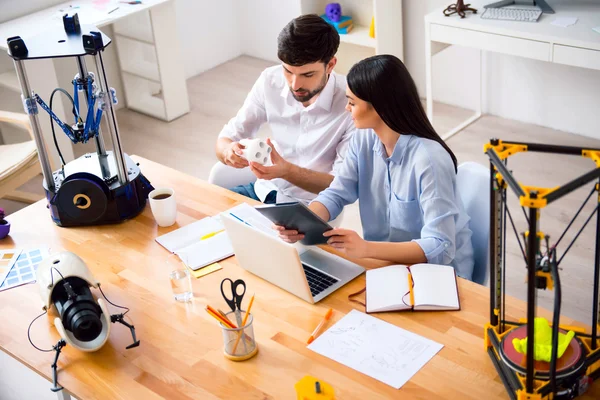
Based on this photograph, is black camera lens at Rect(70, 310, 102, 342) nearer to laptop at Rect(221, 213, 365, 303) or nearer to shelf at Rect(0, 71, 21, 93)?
laptop at Rect(221, 213, 365, 303)

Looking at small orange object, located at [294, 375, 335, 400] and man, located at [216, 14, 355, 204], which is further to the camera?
man, located at [216, 14, 355, 204]

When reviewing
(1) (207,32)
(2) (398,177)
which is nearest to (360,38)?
(1) (207,32)

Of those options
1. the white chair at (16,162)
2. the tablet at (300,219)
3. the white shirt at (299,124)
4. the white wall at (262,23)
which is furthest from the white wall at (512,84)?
the tablet at (300,219)

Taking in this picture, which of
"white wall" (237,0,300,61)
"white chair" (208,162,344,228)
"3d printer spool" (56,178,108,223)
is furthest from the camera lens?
"white wall" (237,0,300,61)

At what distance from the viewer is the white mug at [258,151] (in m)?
2.43

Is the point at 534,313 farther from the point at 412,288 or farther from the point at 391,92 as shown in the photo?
the point at 391,92

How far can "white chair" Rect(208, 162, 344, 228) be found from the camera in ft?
9.64

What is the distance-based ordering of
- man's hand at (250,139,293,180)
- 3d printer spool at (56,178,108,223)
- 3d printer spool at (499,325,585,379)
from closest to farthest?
1. 3d printer spool at (499,325,585,379)
2. 3d printer spool at (56,178,108,223)
3. man's hand at (250,139,293,180)

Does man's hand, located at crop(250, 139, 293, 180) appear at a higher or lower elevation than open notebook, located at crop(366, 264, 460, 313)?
higher

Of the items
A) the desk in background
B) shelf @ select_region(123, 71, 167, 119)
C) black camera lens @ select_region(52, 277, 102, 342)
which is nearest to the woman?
black camera lens @ select_region(52, 277, 102, 342)

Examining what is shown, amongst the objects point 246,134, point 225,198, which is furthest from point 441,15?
point 225,198

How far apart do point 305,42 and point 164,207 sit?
71 centimetres

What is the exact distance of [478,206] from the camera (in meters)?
2.31

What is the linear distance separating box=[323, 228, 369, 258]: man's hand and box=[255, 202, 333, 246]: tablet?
0.02 meters
